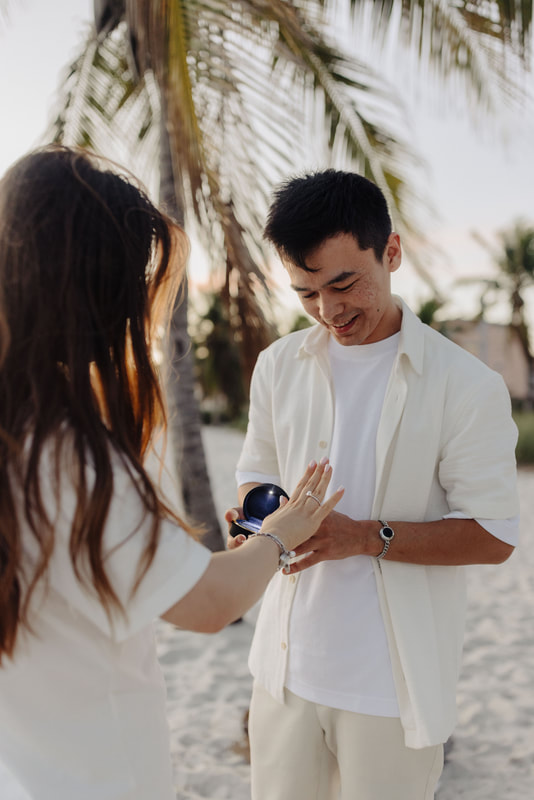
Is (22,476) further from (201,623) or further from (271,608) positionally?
(271,608)

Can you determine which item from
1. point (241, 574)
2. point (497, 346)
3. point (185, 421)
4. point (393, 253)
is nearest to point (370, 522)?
point (241, 574)

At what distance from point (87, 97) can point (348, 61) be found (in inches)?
89.6

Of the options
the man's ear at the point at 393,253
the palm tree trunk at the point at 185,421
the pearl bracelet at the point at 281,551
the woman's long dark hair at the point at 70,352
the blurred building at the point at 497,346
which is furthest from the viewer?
the blurred building at the point at 497,346

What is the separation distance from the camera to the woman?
1.01 m

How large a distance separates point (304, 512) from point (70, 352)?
0.64 meters

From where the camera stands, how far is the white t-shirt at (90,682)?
1.03 m

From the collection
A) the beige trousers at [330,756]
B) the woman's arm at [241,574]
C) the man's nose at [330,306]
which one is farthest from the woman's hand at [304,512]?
the beige trousers at [330,756]

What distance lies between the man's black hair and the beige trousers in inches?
47.6

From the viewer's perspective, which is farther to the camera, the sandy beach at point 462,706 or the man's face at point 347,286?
the sandy beach at point 462,706

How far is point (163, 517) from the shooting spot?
1065 mm

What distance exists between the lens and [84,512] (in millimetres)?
986

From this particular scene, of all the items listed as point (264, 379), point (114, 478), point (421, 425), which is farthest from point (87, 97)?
point (114, 478)

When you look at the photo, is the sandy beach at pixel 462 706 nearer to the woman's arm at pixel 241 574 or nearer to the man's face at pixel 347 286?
the woman's arm at pixel 241 574

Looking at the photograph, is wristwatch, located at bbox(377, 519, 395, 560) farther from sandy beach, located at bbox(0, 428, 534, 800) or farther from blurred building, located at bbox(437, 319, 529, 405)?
blurred building, located at bbox(437, 319, 529, 405)
